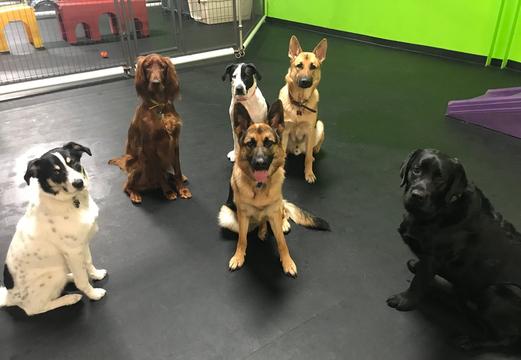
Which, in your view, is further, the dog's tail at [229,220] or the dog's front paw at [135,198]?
the dog's front paw at [135,198]

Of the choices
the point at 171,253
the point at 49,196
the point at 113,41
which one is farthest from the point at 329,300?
the point at 113,41

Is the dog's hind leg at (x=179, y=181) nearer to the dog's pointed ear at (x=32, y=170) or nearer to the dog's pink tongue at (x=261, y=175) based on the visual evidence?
the dog's pink tongue at (x=261, y=175)

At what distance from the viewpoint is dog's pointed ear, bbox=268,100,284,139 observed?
2449 millimetres

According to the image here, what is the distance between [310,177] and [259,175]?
4.37 feet

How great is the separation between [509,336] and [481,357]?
199 millimetres

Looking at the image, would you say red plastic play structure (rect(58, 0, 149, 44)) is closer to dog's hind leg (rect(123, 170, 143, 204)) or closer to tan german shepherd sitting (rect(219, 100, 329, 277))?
dog's hind leg (rect(123, 170, 143, 204))

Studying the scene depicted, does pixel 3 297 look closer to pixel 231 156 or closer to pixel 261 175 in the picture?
pixel 261 175

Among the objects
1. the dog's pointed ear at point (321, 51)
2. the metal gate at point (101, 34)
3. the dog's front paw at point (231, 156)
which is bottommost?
the dog's front paw at point (231, 156)

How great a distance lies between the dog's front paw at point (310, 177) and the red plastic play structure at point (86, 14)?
18.1ft

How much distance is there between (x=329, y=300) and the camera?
243 cm

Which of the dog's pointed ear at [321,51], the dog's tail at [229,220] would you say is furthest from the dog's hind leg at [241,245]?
the dog's pointed ear at [321,51]

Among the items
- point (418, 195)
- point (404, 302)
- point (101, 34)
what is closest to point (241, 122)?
point (418, 195)

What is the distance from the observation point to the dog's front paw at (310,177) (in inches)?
143

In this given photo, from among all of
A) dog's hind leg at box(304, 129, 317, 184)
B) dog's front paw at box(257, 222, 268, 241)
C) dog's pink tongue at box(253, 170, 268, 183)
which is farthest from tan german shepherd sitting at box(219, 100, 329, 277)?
dog's hind leg at box(304, 129, 317, 184)
